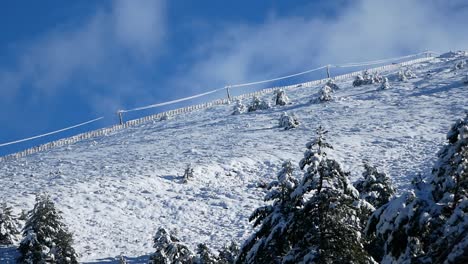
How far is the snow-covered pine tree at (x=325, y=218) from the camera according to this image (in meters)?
9.80

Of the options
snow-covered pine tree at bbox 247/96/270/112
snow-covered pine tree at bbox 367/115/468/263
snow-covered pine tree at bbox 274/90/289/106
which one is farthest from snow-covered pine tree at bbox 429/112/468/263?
A: snow-covered pine tree at bbox 274/90/289/106

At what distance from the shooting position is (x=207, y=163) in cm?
3102

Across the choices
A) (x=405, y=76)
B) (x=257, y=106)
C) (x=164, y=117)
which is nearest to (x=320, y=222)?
(x=257, y=106)

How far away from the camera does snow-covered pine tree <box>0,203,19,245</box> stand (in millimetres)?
20297

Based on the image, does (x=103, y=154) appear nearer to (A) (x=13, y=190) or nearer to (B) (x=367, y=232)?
(A) (x=13, y=190)

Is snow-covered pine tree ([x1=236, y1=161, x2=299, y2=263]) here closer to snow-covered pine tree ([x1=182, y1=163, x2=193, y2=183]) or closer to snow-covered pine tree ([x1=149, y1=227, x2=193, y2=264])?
snow-covered pine tree ([x1=149, y1=227, x2=193, y2=264])

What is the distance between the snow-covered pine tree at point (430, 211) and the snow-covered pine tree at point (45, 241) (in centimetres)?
1164

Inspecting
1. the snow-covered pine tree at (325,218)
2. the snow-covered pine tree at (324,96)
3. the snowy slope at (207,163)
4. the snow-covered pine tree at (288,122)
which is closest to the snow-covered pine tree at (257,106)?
the snowy slope at (207,163)

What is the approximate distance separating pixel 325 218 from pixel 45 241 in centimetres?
1070

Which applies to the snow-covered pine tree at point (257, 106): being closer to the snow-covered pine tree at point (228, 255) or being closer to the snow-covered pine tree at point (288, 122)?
the snow-covered pine tree at point (288, 122)

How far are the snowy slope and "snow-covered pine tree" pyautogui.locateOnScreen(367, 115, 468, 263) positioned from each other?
13.3m

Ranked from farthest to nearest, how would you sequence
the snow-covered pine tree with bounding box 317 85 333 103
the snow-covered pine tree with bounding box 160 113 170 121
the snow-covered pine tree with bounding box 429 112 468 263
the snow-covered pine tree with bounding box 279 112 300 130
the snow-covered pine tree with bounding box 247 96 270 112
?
the snow-covered pine tree with bounding box 160 113 170 121 → the snow-covered pine tree with bounding box 247 96 270 112 → the snow-covered pine tree with bounding box 317 85 333 103 → the snow-covered pine tree with bounding box 279 112 300 130 → the snow-covered pine tree with bounding box 429 112 468 263

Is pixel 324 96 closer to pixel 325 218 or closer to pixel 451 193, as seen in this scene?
pixel 325 218

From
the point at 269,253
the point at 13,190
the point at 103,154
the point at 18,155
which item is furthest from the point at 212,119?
the point at 269,253
